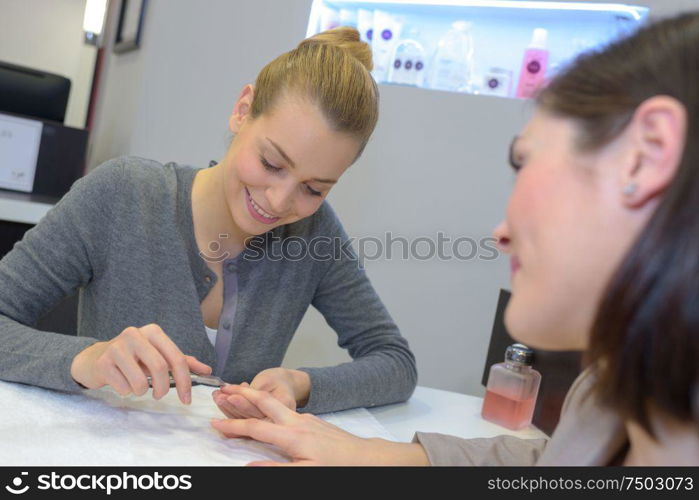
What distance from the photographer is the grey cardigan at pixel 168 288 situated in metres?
0.88

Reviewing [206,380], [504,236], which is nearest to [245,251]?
[206,380]

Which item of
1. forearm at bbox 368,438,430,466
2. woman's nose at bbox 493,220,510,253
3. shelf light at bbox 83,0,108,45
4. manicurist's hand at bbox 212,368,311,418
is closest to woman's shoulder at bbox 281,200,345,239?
manicurist's hand at bbox 212,368,311,418

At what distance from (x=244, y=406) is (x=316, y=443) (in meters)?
0.12

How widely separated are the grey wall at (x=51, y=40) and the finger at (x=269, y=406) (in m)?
2.64

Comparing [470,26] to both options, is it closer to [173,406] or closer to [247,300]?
[247,300]

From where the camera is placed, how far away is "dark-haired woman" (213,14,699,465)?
A: 1.26 feet

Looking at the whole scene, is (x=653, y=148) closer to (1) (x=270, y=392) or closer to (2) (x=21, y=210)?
(1) (x=270, y=392)

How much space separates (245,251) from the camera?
110cm

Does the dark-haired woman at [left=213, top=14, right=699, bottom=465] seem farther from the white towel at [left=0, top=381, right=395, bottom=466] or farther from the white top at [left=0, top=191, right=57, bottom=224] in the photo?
the white top at [left=0, top=191, right=57, bottom=224]

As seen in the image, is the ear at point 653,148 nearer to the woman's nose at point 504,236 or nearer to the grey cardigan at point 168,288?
the woman's nose at point 504,236

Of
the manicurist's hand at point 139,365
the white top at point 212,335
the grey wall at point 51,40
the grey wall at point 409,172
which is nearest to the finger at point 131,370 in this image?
the manicurist's hand at point 139,365

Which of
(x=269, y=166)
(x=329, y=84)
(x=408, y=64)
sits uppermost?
(x=408, y=64)

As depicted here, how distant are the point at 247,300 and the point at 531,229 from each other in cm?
70

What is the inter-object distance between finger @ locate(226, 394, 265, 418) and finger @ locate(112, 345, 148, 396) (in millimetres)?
100
